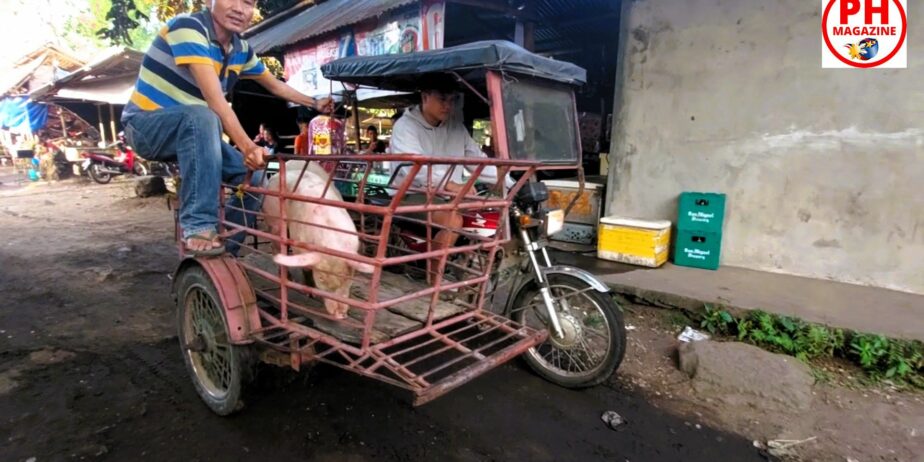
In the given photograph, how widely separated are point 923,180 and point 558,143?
10.5 ft

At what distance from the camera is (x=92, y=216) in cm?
921

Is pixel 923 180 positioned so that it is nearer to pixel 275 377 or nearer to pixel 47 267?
pixel 275 377

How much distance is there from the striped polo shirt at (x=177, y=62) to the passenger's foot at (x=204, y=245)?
73cm

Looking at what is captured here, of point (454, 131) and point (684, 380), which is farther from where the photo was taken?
point (454, 131)

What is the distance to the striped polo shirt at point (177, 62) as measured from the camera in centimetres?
250

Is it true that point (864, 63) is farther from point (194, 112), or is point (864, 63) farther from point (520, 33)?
point (194, 112)

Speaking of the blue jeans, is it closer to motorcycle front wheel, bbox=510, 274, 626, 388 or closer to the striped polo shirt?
the striped polo shirt

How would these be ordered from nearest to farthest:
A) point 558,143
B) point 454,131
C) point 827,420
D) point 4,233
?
1. point 827,420
2. point 558,143
3. point 454,131
4. point 4,233

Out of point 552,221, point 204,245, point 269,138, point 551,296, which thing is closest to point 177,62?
point 204,245

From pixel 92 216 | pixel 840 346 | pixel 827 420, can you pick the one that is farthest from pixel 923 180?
pixel 92 216

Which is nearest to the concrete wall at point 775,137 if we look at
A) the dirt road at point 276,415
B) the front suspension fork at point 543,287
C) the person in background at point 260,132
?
the dirt road at point 276,415

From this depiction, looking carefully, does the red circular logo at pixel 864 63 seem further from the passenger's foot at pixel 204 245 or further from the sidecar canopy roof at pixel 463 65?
the passenger's foot at pixel 204 245

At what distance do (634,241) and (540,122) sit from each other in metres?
2.08

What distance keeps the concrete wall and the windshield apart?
196 cm
